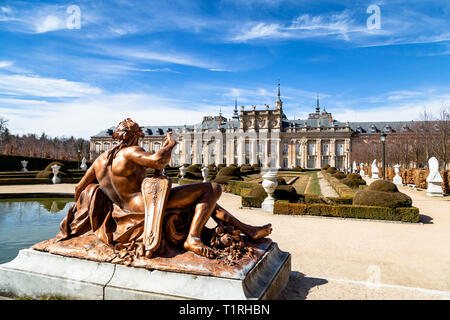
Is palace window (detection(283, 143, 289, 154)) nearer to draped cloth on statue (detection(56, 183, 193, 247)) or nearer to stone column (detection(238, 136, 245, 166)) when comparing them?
stone column (detection(238, 136, 245, 166))

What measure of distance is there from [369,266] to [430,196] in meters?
12.1

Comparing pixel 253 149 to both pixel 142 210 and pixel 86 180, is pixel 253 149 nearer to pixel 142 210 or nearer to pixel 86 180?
pixel 86 180

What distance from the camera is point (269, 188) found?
10.0 m

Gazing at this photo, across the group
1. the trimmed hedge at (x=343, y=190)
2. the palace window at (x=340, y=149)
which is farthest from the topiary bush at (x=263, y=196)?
the palace window at (x=340, y=149)

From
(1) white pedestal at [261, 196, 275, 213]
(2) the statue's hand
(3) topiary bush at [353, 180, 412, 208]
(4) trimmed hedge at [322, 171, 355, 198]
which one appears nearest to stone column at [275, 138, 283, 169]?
(4) trimmed hedge at [322, 171, 355, 198]

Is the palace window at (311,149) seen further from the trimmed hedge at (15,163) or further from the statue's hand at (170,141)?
the statue's hand at (170,141)

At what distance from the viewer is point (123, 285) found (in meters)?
2.76

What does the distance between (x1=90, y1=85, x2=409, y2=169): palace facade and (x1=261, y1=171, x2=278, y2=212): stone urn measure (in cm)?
3723

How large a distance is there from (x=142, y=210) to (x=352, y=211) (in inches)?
296

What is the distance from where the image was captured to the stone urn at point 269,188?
32.7ft

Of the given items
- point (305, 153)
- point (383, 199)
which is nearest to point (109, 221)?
point (383, 199)

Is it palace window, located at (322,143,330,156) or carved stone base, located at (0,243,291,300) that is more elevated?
palace window, located at (322,143,330,156)

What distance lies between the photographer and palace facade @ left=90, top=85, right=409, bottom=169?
4984 cm

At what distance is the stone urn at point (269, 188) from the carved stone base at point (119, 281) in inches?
261
